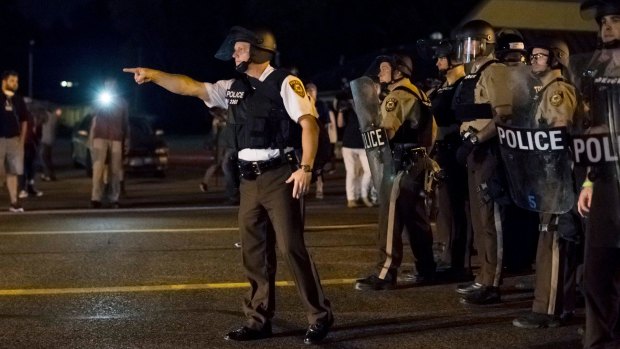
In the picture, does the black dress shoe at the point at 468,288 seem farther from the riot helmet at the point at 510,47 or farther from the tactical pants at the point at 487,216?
the riot helmet at the point at 510,47

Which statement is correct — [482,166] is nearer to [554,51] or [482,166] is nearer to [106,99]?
[554,51]

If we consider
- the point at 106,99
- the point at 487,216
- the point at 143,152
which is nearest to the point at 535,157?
the point at 487,216

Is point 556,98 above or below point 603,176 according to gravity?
above

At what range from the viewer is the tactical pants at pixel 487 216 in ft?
Answer: 25.4

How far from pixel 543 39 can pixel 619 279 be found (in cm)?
215

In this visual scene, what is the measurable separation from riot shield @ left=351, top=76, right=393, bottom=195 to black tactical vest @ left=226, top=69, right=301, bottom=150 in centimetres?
188

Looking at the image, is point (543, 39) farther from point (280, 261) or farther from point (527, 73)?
point (280, 261)

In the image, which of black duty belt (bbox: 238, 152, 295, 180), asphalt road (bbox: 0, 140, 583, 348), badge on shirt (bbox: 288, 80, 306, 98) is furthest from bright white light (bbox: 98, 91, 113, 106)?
badge on shirt (bbox: 288, 80, 306, 98)

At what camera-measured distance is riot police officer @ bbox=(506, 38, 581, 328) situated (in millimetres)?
6516

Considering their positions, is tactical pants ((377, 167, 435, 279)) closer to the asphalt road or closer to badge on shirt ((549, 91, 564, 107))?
the asphalt road

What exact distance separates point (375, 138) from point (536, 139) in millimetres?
1970

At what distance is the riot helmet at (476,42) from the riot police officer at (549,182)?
1.13 metres

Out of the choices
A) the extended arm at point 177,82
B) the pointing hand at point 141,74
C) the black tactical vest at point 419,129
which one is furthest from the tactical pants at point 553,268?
the pointing hand at point 141,74

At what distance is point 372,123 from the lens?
8.23 metres
